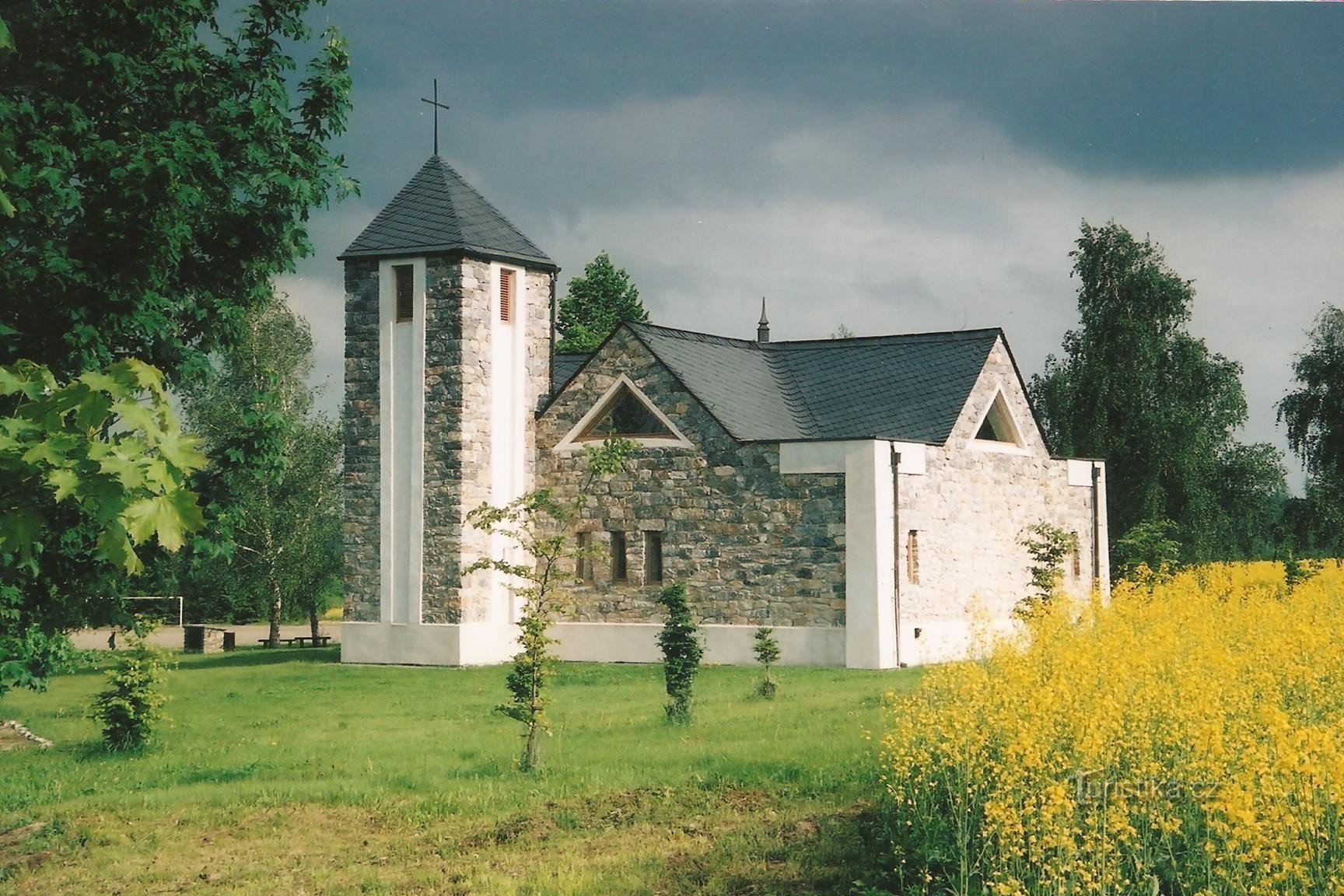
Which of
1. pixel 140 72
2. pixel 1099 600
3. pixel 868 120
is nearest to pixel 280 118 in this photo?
pixel 140 72

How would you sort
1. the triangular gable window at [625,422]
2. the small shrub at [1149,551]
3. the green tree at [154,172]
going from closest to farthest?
the green tree at [154,172] < the triangular gable window at [625,422] < the small shrub at [1149,551]

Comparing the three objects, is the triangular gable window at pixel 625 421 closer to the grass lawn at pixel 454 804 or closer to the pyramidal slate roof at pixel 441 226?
the pyramidal slate roof at pixel 441 226

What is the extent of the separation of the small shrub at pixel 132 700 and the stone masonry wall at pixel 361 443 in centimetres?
943

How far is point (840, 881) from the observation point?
8.54 metres

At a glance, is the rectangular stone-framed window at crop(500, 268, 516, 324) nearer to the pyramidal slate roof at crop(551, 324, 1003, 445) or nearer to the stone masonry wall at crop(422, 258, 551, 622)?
the stone masonry wall at crop(422, 258, 551, 622)

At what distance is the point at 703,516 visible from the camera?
79.0 feet

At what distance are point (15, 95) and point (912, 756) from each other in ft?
29.1

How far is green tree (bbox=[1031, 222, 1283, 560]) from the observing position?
36.3 meters

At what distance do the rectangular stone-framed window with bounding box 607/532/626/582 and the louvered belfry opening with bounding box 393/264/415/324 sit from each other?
5704 millimetres

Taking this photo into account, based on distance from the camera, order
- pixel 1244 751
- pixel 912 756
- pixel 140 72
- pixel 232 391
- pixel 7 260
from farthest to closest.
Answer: pixel 232 391 → pixel 140 72 → pixel 7 260 → pixel 912 756 → pixel 1244 751

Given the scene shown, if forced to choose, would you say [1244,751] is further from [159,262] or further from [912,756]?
[159,262]

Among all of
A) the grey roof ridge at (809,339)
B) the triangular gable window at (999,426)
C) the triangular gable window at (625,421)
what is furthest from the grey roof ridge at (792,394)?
the triangular gable window at (999,426)

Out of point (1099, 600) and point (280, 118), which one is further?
point (1099, 600)

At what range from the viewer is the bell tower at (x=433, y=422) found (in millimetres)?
24156
